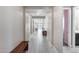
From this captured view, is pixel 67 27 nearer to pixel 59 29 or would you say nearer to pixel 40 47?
pixel 40 47

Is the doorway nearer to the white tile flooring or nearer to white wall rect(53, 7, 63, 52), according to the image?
the white tile flooring

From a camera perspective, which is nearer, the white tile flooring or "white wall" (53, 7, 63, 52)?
"white wall" (53, 7, 63, 52)

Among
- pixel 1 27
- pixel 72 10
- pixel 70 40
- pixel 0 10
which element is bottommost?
pixel 70 40

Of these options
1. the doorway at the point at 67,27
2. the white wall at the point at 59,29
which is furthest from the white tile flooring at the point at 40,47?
the doorway at the point at 67,27

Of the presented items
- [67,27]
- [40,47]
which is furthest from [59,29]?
[67,27]

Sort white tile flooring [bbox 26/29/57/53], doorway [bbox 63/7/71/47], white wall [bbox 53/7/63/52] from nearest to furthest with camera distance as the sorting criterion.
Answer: white wall [bbox 53/7/63/52] < white tile flooring [bbox 26/29/57/53] < doorway [bbox 63/7/71/47]

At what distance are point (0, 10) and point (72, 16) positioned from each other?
17.2 ft

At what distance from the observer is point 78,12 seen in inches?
330

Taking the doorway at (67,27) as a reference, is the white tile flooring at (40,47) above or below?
below

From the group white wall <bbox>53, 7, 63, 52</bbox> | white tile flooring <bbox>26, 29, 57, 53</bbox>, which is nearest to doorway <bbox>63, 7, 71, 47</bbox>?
white tile flooring <bbox>26, 29, 57, 53</bbox>

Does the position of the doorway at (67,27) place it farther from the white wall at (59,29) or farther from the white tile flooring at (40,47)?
the white wall at (59,29)
